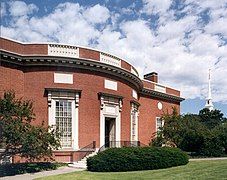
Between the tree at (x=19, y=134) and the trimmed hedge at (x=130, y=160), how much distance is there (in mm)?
2466

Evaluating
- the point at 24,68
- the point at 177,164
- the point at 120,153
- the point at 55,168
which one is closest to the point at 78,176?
the point at 120,153

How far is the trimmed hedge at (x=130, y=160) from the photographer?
668 inches

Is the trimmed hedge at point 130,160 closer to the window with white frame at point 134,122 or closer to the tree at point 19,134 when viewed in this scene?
the tree at point 19,134

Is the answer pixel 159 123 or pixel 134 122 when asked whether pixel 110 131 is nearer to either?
pixel 134 122

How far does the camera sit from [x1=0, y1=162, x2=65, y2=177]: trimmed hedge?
17.5 metres

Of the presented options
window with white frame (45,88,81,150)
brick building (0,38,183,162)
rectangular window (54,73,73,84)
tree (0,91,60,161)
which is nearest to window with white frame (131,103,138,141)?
brick building (0,38,183,162)

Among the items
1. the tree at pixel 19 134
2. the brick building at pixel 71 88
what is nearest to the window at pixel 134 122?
the brick building at pixel 71 88

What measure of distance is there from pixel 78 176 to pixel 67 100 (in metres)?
7.98

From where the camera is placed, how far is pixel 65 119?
22562 mm

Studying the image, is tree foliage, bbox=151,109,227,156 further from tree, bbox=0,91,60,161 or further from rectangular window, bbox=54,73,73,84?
tree, bbox=0,91,60,161

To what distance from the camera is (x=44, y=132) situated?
17.3 m

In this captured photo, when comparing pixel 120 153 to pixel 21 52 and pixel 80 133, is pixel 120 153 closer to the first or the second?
pixel 80 133

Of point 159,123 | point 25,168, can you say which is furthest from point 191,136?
point 25,168

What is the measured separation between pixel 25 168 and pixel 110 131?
896 centimetres
